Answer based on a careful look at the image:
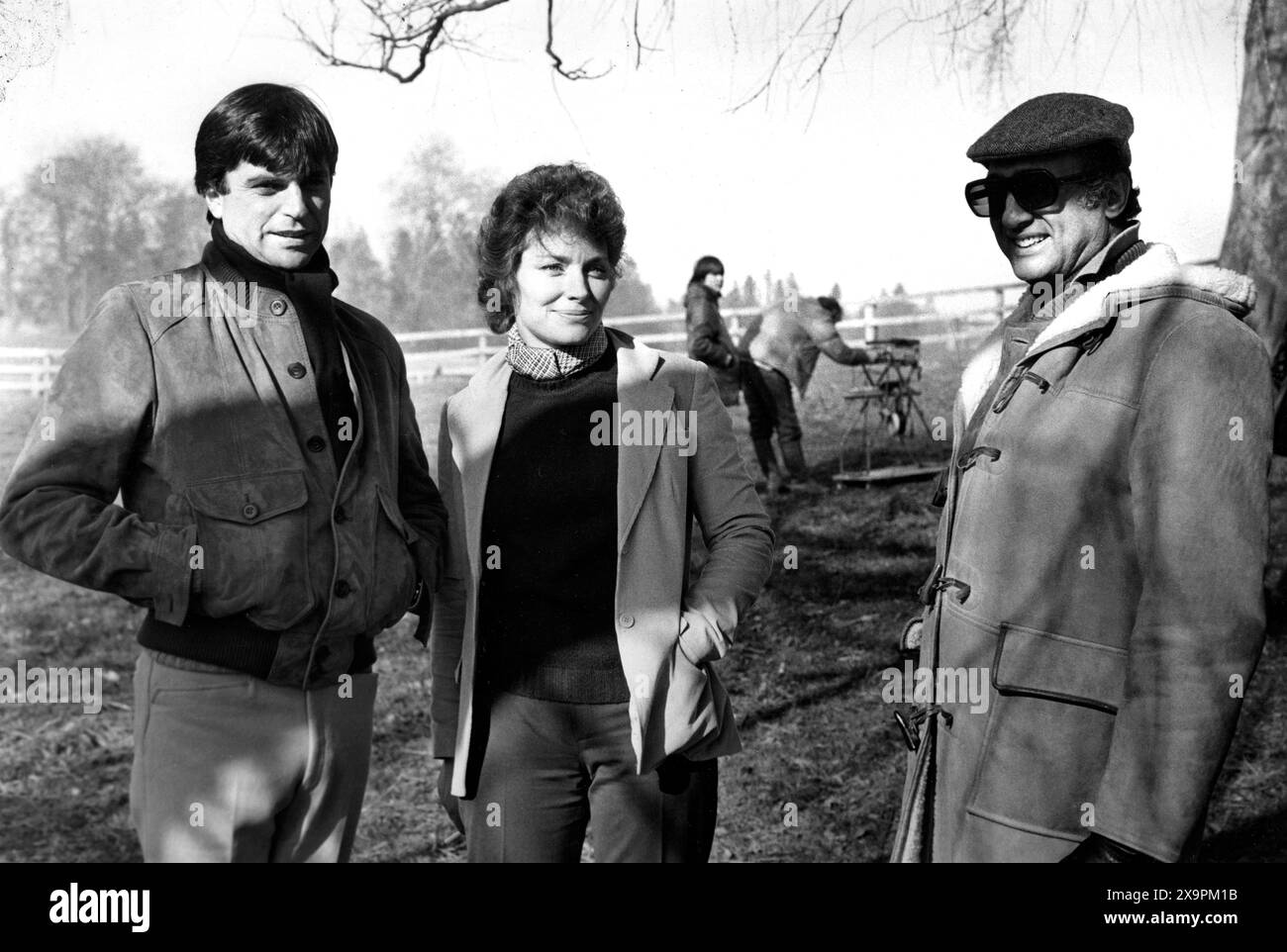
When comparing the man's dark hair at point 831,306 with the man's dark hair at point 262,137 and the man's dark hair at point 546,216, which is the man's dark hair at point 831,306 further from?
the man's dark hair at point 262,137

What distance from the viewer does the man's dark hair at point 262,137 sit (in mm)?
2266

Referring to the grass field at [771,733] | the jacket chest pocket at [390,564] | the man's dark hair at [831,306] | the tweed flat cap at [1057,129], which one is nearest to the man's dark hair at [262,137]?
the jacket chest pocket at [390,564]

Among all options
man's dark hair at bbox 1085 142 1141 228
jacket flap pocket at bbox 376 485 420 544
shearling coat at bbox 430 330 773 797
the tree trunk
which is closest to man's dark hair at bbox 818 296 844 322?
the tree trunk

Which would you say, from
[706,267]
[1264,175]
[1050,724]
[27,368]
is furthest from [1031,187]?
[27,368]

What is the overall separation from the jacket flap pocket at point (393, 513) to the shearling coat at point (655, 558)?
0.11 metres

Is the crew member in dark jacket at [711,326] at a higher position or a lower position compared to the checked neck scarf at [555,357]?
higher

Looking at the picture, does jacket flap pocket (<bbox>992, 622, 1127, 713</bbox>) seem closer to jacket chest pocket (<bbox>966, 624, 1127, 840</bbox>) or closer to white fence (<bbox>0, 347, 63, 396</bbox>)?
jacket chest pocket (<bbox>966, 624, 1127, 840</bbox>)

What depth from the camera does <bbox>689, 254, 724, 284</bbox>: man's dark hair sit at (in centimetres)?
803

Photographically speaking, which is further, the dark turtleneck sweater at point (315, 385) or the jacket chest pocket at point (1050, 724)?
the dark turtleneck sweater at point (315, 385)

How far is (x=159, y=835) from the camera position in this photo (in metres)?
2.24

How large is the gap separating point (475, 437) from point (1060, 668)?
1112 mm

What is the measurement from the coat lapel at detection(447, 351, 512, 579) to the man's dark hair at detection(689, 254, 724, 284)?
5655mm
